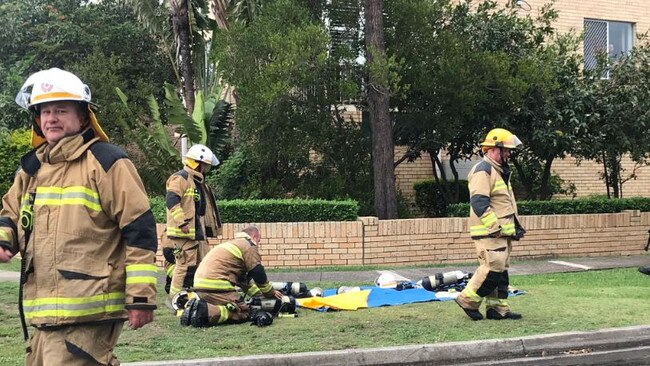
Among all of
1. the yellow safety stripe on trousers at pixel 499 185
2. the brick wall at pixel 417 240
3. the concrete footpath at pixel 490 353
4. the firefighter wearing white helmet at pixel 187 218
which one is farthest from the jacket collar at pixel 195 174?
the yellow safety stripe on trousers at pixel 499 185

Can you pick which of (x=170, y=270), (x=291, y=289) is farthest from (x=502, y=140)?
(x=170, y=270)

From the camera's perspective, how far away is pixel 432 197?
15812 mm

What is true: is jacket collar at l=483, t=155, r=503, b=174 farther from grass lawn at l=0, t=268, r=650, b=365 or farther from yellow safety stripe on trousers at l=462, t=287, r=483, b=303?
grass lawn at l=0, t=268, r=650, b=365

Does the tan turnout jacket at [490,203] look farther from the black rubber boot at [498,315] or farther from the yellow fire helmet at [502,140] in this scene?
the black rubber boot at [498,315]

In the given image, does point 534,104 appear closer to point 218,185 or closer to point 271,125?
point 271,125

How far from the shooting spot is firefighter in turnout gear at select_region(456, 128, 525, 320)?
6945mm

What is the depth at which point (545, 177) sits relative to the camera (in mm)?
14367

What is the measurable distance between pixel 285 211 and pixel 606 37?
12.8 m

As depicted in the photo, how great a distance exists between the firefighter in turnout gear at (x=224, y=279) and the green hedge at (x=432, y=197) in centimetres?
916

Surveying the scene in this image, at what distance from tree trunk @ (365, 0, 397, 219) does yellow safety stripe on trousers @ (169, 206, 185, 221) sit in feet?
16.1

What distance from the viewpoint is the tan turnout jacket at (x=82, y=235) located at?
3.33 m

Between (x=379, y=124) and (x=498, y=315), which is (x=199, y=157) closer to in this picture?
(x=498, y=315)

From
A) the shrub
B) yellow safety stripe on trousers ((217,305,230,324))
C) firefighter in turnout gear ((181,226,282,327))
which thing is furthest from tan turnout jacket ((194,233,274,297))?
the shrub

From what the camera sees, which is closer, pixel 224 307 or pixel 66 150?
pixel 66 150
